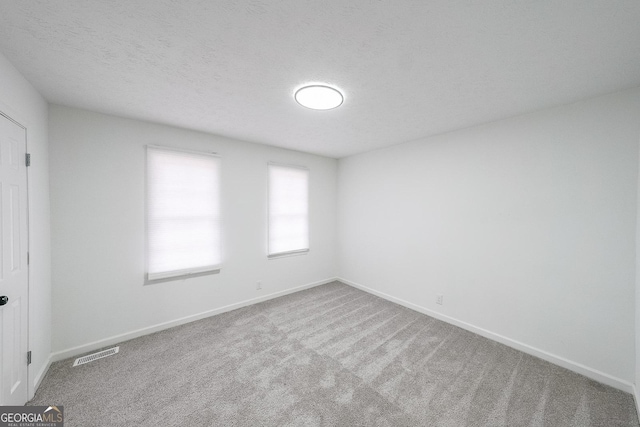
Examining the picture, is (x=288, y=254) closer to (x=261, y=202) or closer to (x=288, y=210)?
(x=288, y=210)

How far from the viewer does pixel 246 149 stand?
349cm

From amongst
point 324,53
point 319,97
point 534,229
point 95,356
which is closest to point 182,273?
point 95,356

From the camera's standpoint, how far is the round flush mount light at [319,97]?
1921 millimetres

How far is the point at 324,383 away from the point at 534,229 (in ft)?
8.59

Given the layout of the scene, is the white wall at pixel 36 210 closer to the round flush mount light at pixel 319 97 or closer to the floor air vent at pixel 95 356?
the floor air vent at pixel 95 356

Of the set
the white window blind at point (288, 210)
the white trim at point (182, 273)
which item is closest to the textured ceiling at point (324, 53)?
the white window blind at point (288, 210)

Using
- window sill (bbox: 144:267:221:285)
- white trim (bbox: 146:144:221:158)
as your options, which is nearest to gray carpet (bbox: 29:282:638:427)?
window sill (bbox: 144:267:221:285)

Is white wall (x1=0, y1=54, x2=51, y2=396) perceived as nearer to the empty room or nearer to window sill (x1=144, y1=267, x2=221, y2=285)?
the empty room

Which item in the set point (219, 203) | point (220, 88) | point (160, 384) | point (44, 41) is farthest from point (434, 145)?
point (160, 384)

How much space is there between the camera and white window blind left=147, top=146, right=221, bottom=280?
108 inches

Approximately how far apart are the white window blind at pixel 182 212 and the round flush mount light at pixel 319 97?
5.68ft

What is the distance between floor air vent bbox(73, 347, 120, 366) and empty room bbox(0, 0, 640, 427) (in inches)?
1.8

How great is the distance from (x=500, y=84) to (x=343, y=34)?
1.44 meters

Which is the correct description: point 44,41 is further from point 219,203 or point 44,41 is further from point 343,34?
point 219,203
